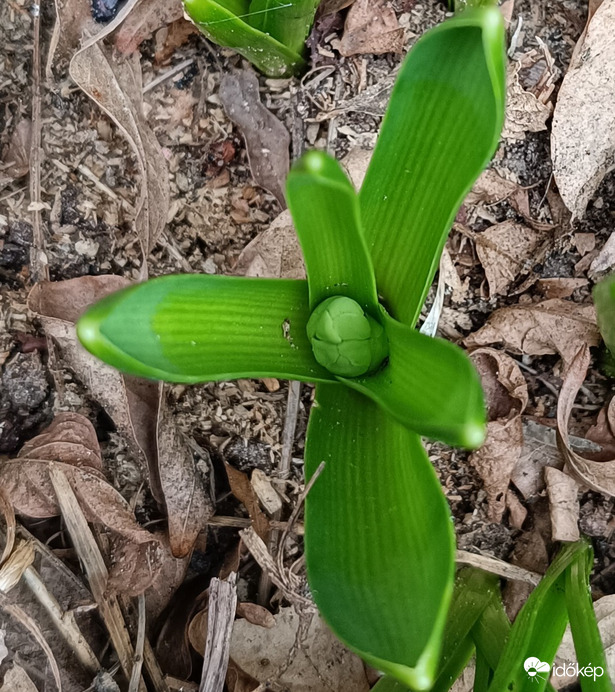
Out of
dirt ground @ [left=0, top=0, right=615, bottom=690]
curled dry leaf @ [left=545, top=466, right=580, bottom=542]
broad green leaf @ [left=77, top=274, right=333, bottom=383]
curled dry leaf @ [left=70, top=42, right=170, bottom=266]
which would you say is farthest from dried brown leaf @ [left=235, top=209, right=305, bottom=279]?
curled dry leaf @ [left=545, top=466, right=580, bottom=542]

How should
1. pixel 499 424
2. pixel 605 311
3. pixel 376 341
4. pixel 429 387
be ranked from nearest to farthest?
1. pixel 429 387
2. pixel 376 341
3. pixel 605 311
4. pixel 499 424

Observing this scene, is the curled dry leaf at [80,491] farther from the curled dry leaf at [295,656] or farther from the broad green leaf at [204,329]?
the broad green leaf at [204,329]

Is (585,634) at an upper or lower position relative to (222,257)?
lower

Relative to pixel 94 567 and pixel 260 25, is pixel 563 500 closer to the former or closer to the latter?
pixel 94 567

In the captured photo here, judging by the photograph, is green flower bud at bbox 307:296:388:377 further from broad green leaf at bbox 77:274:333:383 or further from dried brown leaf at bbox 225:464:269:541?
dried brown leaf at bbox 225:464:269:541

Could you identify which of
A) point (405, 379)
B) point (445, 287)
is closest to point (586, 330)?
point (445, 287)

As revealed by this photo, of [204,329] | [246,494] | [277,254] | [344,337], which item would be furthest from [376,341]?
[246,494]

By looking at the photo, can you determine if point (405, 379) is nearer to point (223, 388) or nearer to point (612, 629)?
point (223, 388)
